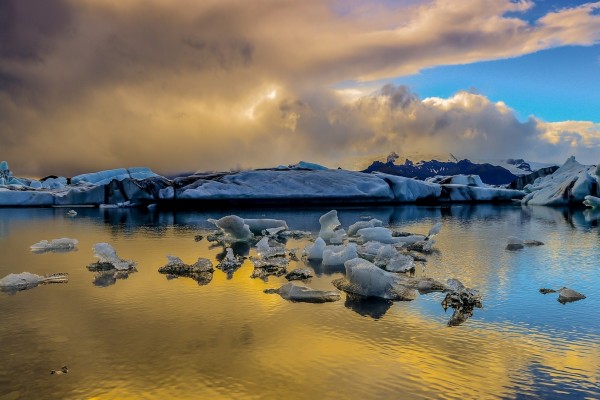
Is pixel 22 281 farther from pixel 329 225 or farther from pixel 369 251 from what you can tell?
Result: pixel 329 225

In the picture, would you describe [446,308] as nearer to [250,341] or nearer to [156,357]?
[250,341]

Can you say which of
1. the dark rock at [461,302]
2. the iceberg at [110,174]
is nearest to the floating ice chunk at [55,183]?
the iceberg at [110,174]

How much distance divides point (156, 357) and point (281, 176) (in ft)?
88.4

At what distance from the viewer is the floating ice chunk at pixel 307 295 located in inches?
231

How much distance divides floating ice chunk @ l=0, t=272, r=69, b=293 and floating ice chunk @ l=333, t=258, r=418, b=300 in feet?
14.4

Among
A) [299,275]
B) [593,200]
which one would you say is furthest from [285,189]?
[299,275]

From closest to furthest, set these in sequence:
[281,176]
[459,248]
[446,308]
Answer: [446,308]
[459,248]
[281,176]

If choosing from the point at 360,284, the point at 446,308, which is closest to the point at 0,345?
the point at 360,284

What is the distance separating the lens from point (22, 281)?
680 centimetres

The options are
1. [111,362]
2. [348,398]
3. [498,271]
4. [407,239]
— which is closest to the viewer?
[348,398]

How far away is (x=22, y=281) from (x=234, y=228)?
5870mm

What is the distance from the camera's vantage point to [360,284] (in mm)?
A: 6168

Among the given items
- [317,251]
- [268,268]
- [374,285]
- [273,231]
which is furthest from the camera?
[273,231]

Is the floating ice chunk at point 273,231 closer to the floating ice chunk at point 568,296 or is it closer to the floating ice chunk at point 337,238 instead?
the floating ice chunk at point 337,238
